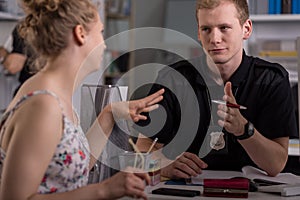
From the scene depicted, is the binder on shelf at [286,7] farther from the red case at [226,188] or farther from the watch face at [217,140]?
the red case at [226,188]

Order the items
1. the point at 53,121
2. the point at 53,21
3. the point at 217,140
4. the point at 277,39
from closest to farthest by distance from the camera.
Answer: the point at 53,121, the point at 53,21, the point at 217,140, the point at 277,39

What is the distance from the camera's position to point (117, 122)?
1521 mm

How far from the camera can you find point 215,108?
6.47 feet

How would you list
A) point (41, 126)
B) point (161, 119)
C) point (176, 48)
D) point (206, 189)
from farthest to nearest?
point (176, 48) → point (161, 119) → point (206, 189) → point (41, 126)

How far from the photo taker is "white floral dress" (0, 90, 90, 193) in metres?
1.22

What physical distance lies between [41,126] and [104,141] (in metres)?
0.39

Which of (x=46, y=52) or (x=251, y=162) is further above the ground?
(x=46, y=52)

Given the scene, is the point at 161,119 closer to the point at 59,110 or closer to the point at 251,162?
the point at 251,162

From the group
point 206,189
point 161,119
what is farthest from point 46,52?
point 161,119

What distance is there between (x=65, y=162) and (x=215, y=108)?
854 millimetres

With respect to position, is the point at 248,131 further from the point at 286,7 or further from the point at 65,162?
the point at 286,7

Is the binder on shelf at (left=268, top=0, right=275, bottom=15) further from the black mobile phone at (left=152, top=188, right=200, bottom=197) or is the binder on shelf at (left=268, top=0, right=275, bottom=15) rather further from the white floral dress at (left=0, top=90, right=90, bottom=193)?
the white floral dress at (left=0, top=90, right=90, bottom=193)

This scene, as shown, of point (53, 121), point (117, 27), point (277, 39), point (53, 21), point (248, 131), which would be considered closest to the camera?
point (53, 121)

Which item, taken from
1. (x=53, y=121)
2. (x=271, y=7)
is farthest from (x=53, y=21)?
(x=271, y=7)
